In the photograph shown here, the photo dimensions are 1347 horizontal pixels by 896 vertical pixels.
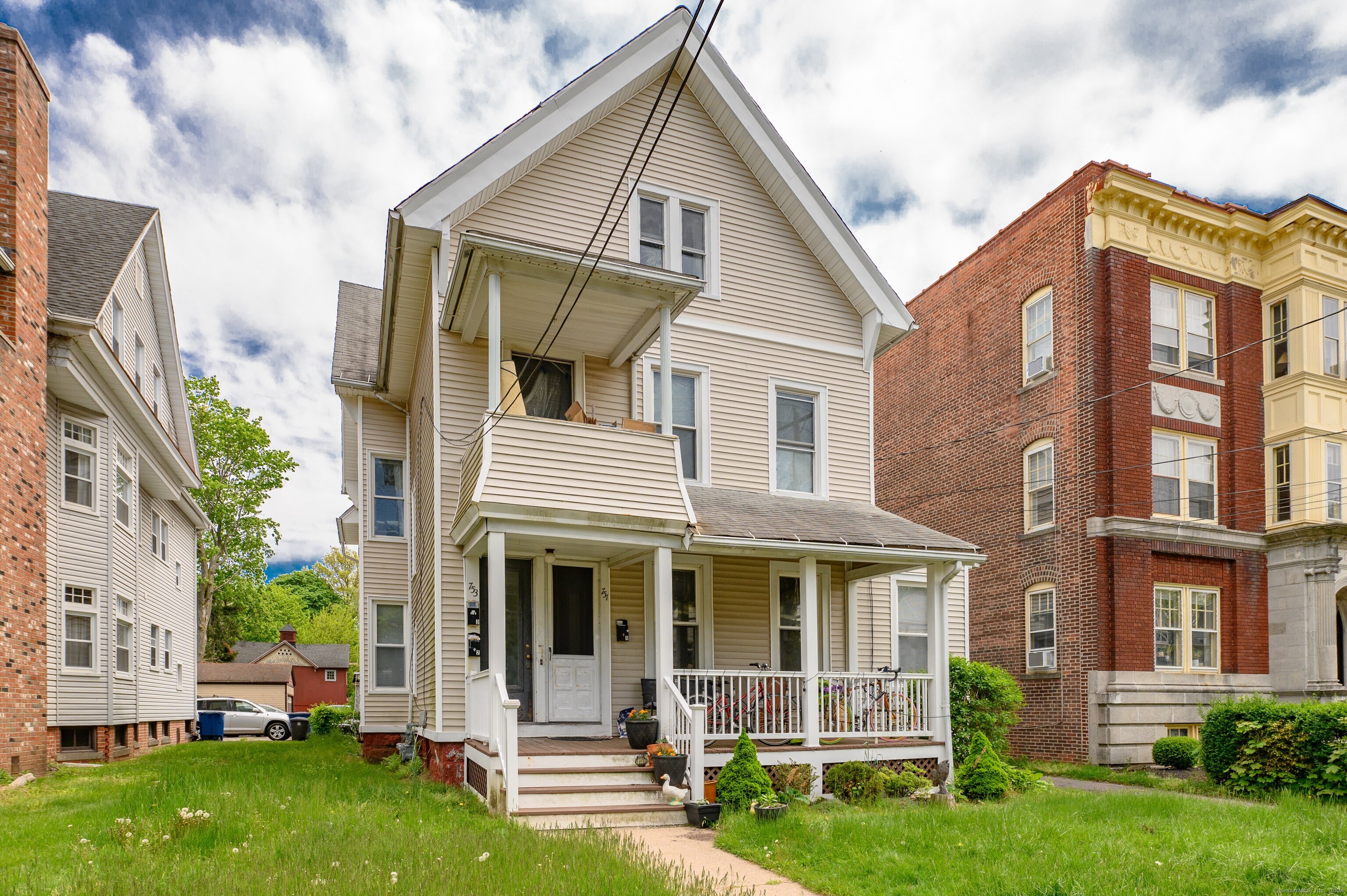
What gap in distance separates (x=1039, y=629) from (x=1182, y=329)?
22.5 feet

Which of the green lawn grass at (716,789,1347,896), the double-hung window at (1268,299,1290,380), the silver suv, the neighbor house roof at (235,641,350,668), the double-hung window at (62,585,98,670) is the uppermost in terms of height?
the double-hung window at (1268,299,1290,380)

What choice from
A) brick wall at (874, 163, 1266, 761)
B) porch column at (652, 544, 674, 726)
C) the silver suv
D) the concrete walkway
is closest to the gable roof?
brick wall at (874, 163, 1266, 761)

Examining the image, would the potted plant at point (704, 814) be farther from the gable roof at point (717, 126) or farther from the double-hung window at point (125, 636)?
the double-hung window at point (125, 636)

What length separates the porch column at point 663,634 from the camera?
37.6 ft

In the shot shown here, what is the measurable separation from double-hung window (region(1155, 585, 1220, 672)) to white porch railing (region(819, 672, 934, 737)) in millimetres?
7804

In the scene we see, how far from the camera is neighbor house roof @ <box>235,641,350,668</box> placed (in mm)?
55594

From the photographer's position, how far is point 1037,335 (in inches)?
813

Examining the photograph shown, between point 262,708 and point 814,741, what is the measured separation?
93.9 feet

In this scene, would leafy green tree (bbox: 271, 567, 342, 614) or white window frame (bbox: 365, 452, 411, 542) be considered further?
leafy green tree (bbox: 271, 567, 342, 614)

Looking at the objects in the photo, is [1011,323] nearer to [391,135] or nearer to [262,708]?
[391,135]

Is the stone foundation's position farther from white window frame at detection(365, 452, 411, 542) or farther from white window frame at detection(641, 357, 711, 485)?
white window frame at detection(365, 452, 411, 542)

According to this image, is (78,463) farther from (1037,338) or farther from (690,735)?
(1037,338)

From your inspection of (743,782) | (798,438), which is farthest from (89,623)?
(743,782)

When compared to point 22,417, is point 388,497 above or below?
below
